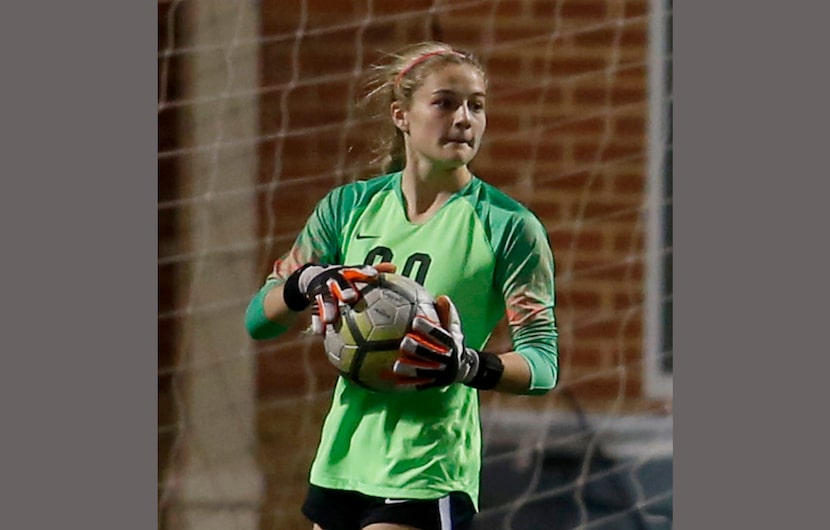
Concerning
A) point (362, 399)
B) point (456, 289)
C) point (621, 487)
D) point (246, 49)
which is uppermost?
point (246, 49)

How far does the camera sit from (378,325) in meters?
2.12

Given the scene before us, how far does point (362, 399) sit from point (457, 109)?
1.54 feet

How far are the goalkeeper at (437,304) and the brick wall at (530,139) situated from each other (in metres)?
0.32

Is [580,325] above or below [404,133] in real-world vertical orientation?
below

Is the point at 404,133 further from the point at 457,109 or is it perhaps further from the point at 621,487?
the point at 621,487

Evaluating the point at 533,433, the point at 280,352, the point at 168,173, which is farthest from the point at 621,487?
the point at 168,173

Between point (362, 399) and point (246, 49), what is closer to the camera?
point (362, 399)

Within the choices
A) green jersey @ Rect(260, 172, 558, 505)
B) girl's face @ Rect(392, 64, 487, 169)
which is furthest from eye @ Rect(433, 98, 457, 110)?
green jersey @ Rect(260, 172, 558, 505)

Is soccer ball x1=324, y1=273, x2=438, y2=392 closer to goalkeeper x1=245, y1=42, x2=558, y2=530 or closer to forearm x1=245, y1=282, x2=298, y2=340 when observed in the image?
goalkeeper x1=245, y1=42, x2=558, y2=530

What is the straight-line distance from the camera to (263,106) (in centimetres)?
268

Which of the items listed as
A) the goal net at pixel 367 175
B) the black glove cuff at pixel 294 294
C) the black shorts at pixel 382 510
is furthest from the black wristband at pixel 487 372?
the goal net at pixel 367 175

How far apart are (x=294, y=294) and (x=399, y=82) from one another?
1.24 ft

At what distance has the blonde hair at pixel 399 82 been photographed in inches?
90.2

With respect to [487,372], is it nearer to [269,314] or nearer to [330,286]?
[330,286]
